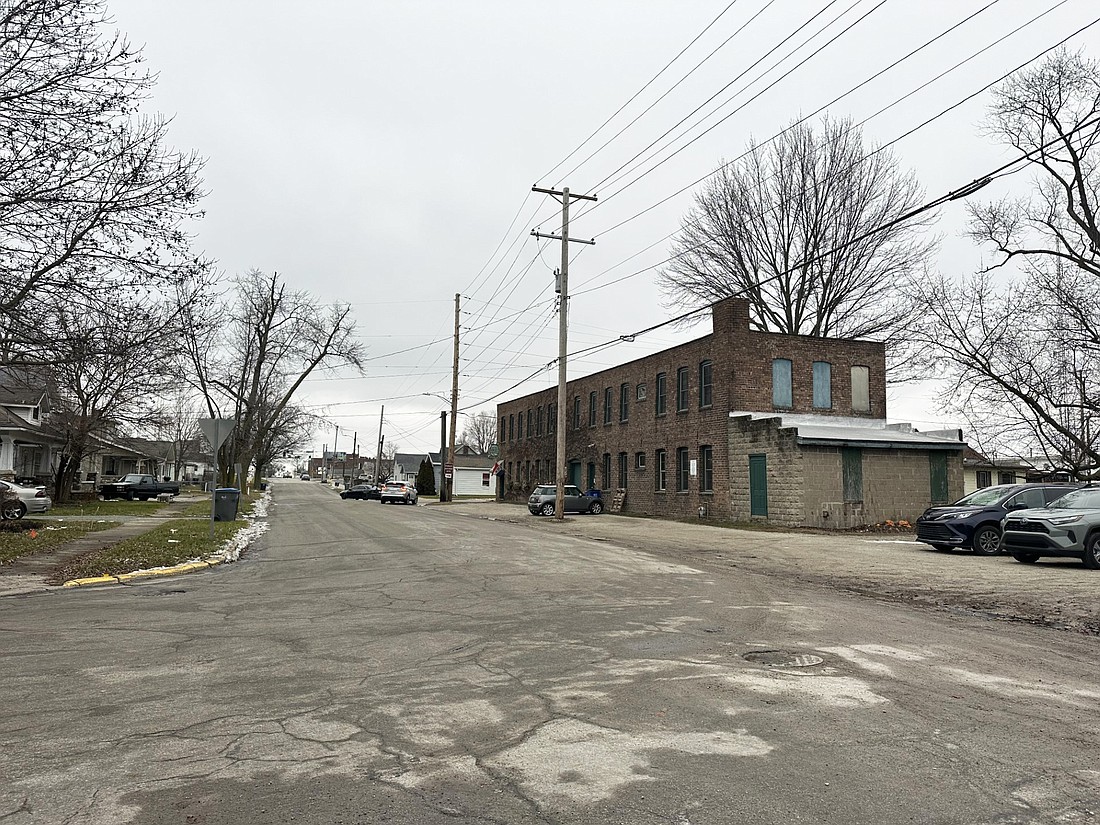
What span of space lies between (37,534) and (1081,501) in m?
22.4

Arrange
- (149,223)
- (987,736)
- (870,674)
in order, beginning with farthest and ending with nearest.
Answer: (149,223)
(870,674)
(987,736)

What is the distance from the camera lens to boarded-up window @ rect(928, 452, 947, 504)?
2939 cm

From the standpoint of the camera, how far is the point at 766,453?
2895 cm

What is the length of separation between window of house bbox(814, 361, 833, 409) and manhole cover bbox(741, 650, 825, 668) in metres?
27.6

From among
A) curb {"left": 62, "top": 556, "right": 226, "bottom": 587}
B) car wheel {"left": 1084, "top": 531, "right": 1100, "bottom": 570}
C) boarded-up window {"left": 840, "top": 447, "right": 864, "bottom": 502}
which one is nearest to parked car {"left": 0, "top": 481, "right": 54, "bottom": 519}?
curb {"left": 62, "top": 556, "right": 226, "bottom": 587}

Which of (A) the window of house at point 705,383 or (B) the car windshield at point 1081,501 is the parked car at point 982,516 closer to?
(B) the car windshield at point 1081,501

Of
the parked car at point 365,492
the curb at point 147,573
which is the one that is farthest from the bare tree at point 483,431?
the curb at point 147,573

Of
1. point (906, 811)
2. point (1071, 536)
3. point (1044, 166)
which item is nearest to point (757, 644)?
point (906, 811)

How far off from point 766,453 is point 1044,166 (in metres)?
13.0

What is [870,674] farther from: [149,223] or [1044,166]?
[1044,166]

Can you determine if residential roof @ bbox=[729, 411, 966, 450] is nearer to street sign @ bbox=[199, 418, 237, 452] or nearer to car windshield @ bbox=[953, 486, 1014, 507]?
car windshield @ bbox=[953, 486, 1014, 507]

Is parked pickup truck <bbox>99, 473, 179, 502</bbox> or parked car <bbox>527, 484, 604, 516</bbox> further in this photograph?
parked pickup truck <bbox>99, 473, 179, 502</bbox>

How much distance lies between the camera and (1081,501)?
51.2 ft

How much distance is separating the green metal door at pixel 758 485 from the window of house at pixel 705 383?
3.97 m
